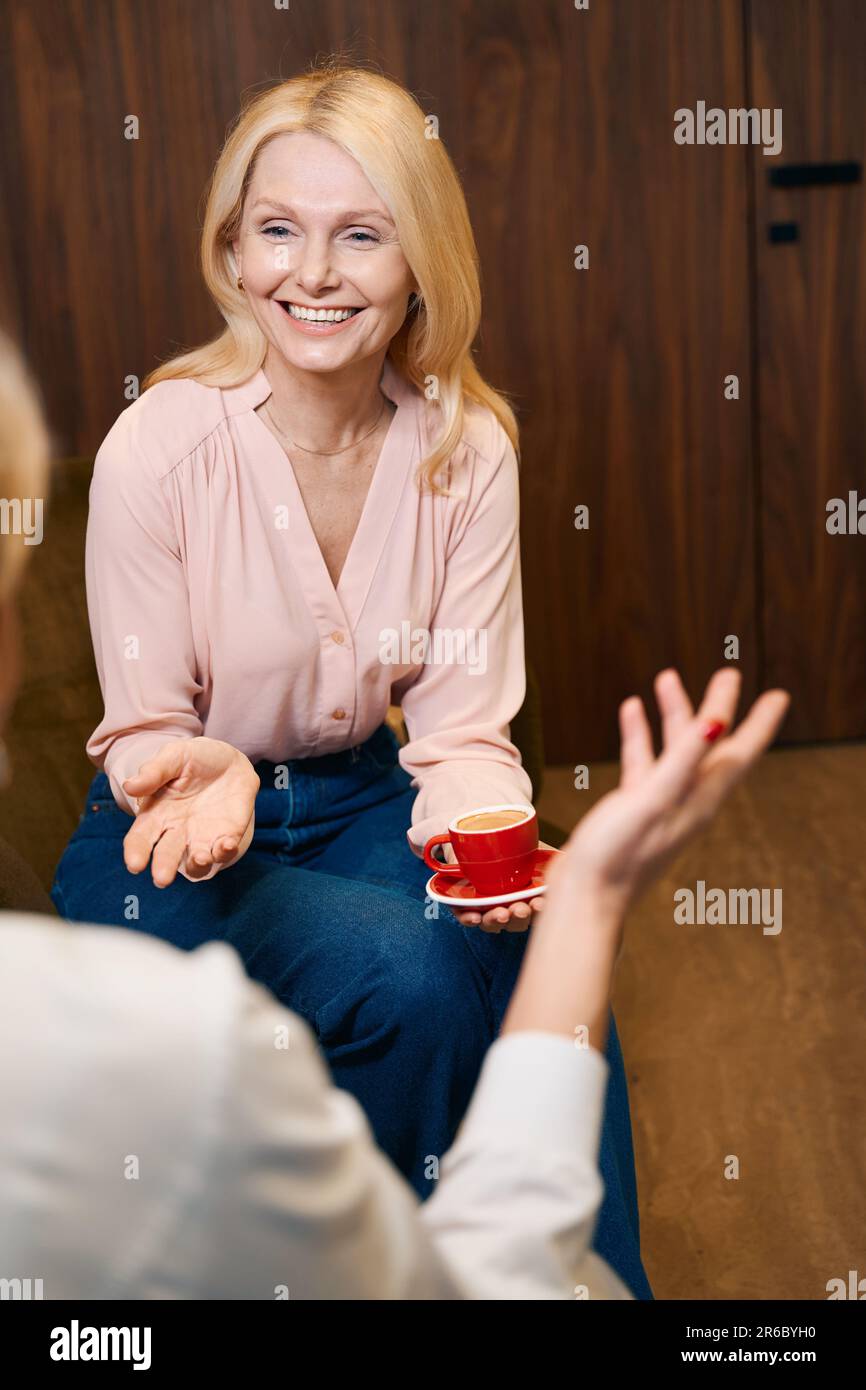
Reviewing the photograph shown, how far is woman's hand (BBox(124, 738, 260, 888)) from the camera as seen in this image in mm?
1373

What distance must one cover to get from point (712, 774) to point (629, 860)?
0.07 metres

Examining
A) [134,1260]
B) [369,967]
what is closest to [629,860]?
[134,1260]

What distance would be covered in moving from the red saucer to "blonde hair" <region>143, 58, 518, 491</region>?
500 mm

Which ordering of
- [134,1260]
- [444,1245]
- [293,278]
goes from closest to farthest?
[134,1260] < [444,1245] < [293,278]

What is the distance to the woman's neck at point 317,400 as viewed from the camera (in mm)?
1695

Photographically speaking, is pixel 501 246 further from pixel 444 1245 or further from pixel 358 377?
pixel 444 1245

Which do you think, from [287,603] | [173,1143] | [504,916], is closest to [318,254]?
[287,603]

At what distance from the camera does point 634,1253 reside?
54.9 inches

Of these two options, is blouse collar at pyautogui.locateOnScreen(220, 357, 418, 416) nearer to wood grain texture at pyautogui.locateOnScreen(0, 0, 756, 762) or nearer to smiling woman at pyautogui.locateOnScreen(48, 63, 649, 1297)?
smiling woman at pyautogui.locateOnScreen(48, 63, 649, 1297)

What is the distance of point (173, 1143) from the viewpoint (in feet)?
1.85

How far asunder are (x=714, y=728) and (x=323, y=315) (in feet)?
3.03

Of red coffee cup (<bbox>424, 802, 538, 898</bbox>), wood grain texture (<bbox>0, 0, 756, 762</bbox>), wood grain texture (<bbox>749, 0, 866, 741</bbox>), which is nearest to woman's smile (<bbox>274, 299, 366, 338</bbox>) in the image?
red coffee cup (<bbox>424, 802, 538, 898</bbox>)

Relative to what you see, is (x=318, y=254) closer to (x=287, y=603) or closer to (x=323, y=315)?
(x=323, y=315)

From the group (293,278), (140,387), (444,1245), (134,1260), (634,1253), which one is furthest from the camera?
(140,387)
